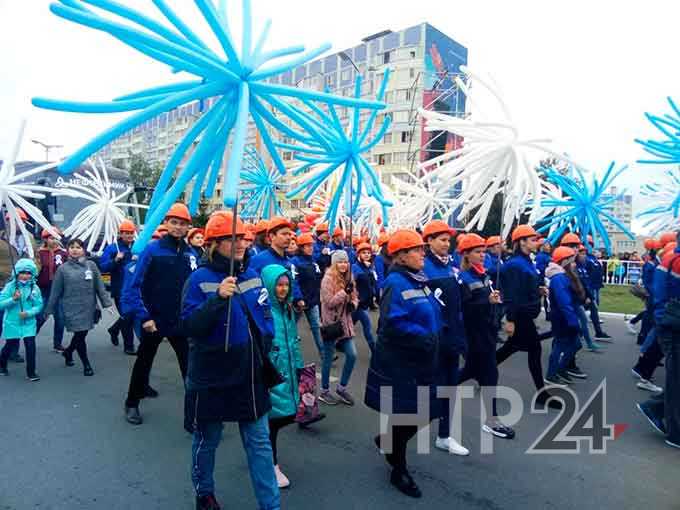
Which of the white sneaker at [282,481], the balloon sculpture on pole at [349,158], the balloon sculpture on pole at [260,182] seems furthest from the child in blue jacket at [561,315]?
the balloon sculpture on pole at [260,182]

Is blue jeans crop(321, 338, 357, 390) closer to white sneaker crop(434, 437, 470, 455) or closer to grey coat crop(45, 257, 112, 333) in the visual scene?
white sneaker crop(434, 437, 470, 455)

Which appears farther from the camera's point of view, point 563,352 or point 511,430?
point 563,352

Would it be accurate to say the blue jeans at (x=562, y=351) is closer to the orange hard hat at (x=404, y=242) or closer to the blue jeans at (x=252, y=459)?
the orange hard hat at (x=404, y=242)

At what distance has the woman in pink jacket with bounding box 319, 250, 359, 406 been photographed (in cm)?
528

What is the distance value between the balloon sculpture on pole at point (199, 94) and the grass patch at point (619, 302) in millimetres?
13396

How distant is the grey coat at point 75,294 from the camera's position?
625 cm

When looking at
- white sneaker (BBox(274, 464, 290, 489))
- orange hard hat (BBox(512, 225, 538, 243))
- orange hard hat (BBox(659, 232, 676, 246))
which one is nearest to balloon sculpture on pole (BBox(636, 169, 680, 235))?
orange hard hat (BBox(659, 232, 676, 246))

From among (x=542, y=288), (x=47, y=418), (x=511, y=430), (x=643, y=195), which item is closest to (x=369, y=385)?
(x=511, y=430)

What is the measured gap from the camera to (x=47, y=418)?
4680 mm

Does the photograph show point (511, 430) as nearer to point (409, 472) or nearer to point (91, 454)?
point (409, 472)

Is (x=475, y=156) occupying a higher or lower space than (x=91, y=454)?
higher

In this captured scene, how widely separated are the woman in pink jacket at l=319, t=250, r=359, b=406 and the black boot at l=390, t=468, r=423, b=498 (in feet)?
5.71

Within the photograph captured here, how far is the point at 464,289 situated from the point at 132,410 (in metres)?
3.35

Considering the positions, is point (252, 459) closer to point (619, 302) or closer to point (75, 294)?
point (75, 294)
